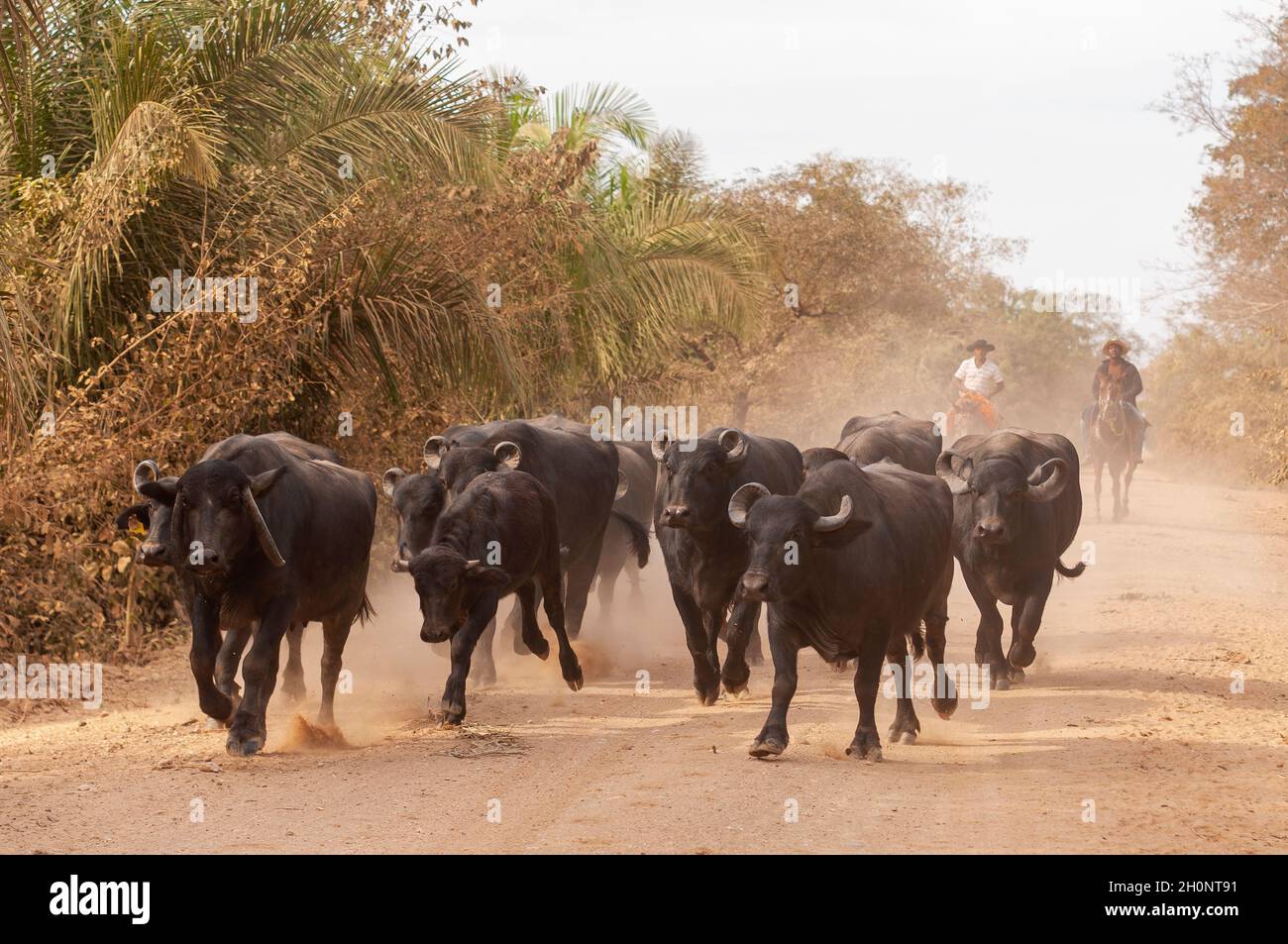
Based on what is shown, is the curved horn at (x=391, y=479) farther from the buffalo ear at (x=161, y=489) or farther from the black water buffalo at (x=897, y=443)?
the black water buffalo at (x=897, y=443)

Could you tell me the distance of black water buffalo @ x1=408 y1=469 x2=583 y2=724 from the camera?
9.38 metres

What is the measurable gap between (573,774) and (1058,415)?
56.2m

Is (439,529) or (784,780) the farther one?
(439,529)

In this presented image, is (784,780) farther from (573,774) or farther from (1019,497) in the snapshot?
(1019,497)

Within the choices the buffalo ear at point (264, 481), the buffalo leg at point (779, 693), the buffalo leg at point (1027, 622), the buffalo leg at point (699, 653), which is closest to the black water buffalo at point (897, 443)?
the buffalo leg at point (1027, 622)

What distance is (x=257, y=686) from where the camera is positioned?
887 centimetres

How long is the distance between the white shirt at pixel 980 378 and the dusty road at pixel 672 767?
24.1 feet

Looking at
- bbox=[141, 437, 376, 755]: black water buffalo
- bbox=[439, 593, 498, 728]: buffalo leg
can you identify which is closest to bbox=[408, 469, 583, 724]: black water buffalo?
bbox=[439, 593, 498, 728]: buffalo leg

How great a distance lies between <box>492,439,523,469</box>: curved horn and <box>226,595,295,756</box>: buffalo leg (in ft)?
7.70

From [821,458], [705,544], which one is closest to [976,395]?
[705,544]

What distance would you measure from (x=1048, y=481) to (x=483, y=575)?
444 cm

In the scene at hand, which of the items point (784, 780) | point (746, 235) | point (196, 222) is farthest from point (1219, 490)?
point (784, 780)

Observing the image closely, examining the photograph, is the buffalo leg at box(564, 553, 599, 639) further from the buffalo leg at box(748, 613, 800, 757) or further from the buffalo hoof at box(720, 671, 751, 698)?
the buffalo leg at box(748, 613, 800, 757)

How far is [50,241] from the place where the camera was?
1258 centimetres
